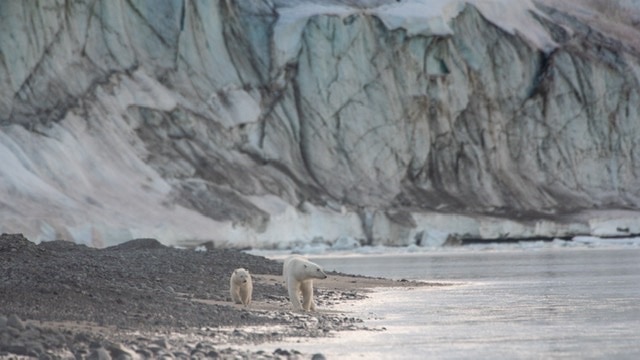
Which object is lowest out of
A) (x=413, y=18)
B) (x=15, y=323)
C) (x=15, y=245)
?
(x=15, y=323)

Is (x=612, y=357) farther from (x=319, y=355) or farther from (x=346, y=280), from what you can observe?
(x=346, y=280)

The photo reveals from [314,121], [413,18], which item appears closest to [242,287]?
[314,121]

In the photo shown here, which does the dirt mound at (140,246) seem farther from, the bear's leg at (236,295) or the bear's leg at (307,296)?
the bear's leg at (307,296)

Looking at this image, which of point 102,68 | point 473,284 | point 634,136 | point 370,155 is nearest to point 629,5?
point 634,136

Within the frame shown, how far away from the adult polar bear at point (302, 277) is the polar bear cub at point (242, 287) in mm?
389

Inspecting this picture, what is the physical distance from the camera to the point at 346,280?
20.1 meters

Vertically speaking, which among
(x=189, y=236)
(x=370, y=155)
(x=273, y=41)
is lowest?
(x=189, y=236)

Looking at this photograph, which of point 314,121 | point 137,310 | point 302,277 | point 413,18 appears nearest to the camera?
point 137,310

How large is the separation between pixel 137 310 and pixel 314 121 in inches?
1266

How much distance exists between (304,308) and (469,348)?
150 inches

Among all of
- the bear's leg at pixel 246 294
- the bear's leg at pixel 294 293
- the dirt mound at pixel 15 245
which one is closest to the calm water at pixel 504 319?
the bear's leg at pixel 294 293

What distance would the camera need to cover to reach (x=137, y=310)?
1147cm

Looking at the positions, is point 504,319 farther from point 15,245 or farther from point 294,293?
point 15,245

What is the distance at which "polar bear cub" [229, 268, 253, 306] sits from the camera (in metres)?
13.4
